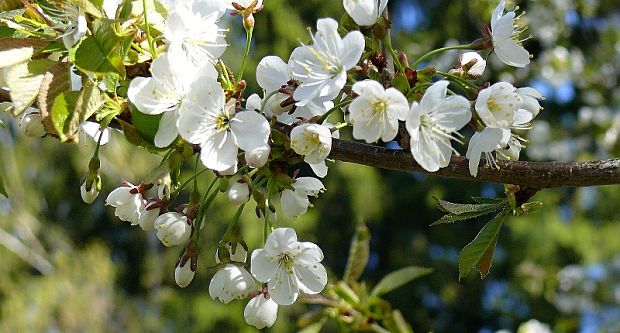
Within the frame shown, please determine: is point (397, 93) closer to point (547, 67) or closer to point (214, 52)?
point (214, 52)

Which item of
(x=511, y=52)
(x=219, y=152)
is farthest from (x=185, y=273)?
(x=511, y=52)

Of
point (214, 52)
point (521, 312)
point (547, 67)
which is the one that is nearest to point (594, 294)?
point (547, 67)

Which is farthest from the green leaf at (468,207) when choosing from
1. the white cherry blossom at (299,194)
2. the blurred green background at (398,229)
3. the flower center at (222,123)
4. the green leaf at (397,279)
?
the blurred green background at (398,229)

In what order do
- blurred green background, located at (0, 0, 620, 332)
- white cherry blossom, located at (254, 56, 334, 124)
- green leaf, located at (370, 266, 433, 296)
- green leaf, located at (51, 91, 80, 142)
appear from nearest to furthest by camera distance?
green leaf, located at (51, 91, 80, 142) < white cherry blossom, located at (254, 56, 334, 124) < green leaf, located at (370, 266, 433, 296) < blurred green background, located at (0, 0, 620, 332)

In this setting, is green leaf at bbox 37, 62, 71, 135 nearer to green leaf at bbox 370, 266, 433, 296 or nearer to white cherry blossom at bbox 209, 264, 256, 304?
white cherry blossom at bbox 209, 264, 256, 304

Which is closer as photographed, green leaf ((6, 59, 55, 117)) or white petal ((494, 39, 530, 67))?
green leaf ((6, 59, 55, 117))

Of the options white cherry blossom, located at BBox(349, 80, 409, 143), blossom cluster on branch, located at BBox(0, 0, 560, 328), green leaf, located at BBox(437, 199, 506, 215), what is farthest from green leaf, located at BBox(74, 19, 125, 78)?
green leaf, located at BBox(437, 199, 506, 215)

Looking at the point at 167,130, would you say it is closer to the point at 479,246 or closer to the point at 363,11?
the point at 363,11
